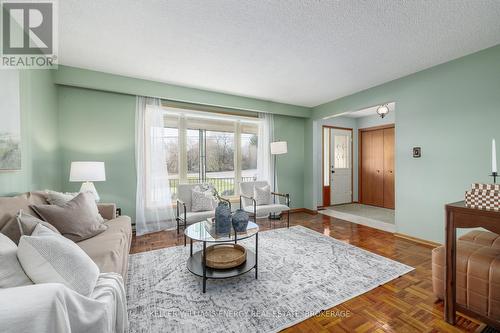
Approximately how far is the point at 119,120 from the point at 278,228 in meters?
3.34

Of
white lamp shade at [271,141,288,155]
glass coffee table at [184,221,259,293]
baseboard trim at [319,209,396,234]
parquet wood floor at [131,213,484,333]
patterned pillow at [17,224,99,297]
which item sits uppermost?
white lamp shade at [271,141,288,155]

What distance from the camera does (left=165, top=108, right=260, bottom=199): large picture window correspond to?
13.6 feet

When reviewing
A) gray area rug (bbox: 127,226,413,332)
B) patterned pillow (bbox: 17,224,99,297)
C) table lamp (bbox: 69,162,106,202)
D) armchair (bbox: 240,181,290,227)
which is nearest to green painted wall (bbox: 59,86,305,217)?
table lamp (bbox: 69,162,106,202)

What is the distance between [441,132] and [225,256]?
3369 millimetres

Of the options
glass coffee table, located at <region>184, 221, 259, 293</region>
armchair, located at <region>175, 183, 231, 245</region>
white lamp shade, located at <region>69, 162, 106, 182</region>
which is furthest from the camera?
armchair, located at <region>175, 183, 231, 245</region>

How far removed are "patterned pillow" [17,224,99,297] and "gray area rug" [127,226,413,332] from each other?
0.68m

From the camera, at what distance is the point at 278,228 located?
3949mm

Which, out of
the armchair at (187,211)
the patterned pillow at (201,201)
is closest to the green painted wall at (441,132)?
the armchair at (187,211)

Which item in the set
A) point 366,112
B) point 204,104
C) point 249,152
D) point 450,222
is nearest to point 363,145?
point 366,112

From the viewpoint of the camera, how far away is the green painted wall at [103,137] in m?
3.28

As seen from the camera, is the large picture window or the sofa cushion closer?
the sofa cushion

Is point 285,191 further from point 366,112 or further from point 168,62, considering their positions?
point 168,62

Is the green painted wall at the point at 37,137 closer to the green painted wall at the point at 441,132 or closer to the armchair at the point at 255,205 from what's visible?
the armchair at the point at 255,205

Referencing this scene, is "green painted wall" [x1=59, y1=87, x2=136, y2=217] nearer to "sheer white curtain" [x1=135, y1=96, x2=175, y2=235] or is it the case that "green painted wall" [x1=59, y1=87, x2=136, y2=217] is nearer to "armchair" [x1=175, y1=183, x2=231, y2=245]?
"sheer white curtain" [x1=135, y1=96, x2=175, y2=235]
